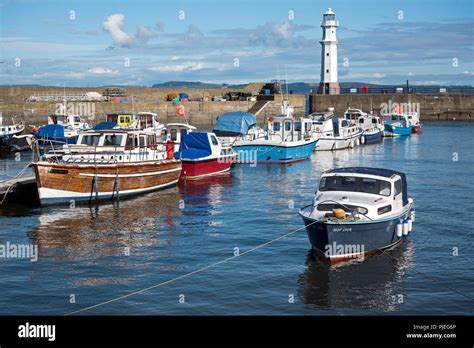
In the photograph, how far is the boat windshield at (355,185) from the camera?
19.2m

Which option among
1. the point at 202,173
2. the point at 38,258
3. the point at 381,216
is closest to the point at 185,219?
the point at 38,258

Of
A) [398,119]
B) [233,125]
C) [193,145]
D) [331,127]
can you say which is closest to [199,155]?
[193,145]

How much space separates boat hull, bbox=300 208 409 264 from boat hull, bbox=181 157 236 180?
1780cm

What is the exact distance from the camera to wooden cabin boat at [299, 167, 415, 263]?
17.6 m

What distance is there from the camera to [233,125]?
45.9 metres

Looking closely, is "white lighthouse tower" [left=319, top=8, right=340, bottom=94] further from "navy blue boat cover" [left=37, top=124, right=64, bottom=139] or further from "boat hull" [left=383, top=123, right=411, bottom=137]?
"navy blue boat cover" [left=37, top=124, right=64, bottom=139]

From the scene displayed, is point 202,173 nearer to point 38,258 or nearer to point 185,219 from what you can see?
point 185,219

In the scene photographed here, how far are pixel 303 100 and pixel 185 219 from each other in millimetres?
62423

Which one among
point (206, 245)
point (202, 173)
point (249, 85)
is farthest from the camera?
point (249, 85)

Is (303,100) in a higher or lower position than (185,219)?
higher

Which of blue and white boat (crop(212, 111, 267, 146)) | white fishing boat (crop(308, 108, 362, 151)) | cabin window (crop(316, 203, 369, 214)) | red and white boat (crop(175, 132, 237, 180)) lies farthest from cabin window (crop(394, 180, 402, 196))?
white fishing boat (crop(308, 108, 362, 151))

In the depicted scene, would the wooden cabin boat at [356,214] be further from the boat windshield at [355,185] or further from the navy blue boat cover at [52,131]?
the navy blue boat cover at [52,131]
